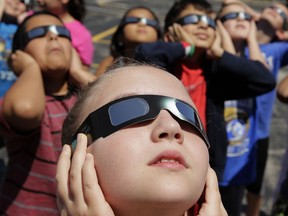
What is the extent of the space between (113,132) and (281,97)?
2.42 m

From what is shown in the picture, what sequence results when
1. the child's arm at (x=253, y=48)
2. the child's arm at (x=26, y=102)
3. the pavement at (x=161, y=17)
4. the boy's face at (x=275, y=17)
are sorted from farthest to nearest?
the pavement at (x=161, y=17), the boy's face at (x=275, y=17), the child's arm at (x=253, y=48), the child's arm at (x=26, y=102)

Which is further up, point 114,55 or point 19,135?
point 19,135

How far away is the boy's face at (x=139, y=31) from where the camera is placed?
380cm

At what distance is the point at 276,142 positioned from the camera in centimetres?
685

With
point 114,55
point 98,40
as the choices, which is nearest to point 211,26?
point 114,55

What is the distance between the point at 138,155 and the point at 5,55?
3.46 meters

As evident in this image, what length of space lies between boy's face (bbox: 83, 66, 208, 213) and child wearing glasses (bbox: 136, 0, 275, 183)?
140 cm

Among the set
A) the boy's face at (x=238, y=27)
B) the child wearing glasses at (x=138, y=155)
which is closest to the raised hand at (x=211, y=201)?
the child wearing glasses at (x=138, y=155)

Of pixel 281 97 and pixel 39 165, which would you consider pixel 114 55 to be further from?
pixel 39 165

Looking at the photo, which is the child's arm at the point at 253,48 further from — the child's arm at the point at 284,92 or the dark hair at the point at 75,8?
the dark hair at the point at 75,8

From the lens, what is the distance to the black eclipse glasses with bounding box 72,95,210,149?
131 centimetres

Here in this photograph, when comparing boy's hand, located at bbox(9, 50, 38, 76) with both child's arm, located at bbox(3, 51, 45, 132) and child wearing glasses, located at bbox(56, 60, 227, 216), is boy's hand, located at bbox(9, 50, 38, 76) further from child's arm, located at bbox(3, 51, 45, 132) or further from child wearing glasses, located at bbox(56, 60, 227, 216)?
child wearing glasses, located at bbox(56, 60, 227, 216)

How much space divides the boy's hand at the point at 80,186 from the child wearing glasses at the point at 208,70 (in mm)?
1383

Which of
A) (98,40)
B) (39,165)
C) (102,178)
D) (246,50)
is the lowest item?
(98,40)
